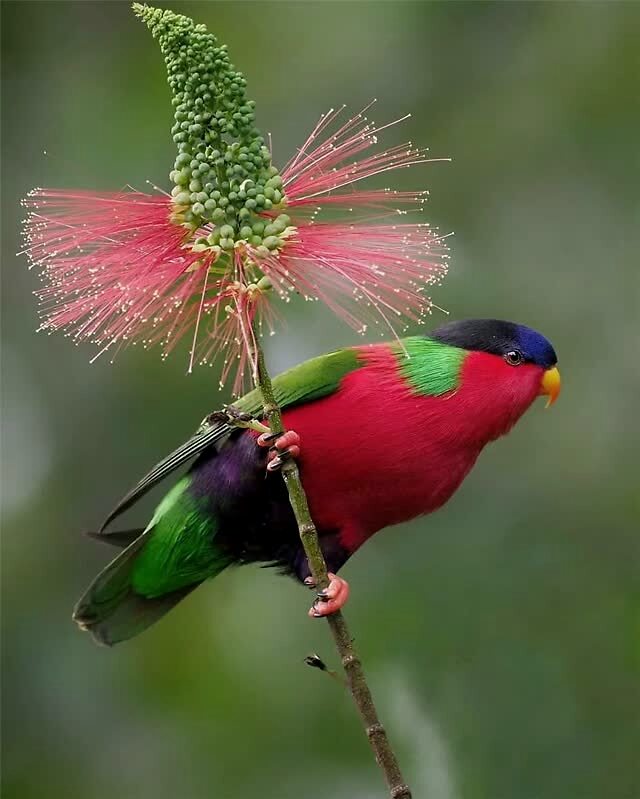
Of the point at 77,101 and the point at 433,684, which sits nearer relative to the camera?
the point at 433,684

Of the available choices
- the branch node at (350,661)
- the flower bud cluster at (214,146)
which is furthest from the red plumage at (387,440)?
the flower bud cluster at (214,146)

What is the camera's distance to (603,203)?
5070 millimetres

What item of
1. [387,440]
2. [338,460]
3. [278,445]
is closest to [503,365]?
[387,440]

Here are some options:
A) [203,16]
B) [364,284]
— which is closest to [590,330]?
[203,16]

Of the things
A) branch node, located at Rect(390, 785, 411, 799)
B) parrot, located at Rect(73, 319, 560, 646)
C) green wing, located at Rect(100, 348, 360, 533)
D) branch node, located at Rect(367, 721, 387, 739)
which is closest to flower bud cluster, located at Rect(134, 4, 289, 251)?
parrot, located at Rect(73, 319, 560, 646)

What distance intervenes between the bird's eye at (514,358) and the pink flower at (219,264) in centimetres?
86

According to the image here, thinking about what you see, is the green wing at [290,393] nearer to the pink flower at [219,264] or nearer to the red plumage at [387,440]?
the red plumage at [387,440]

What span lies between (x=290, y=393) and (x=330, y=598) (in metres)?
0.72

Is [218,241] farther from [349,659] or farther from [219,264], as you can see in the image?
[349,659]

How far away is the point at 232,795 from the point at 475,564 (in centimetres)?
136

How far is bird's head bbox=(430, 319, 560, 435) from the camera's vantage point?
296 cm

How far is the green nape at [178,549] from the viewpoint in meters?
3.08

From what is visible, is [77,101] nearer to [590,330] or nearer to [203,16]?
[203,16]

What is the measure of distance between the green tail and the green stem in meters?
0.88
